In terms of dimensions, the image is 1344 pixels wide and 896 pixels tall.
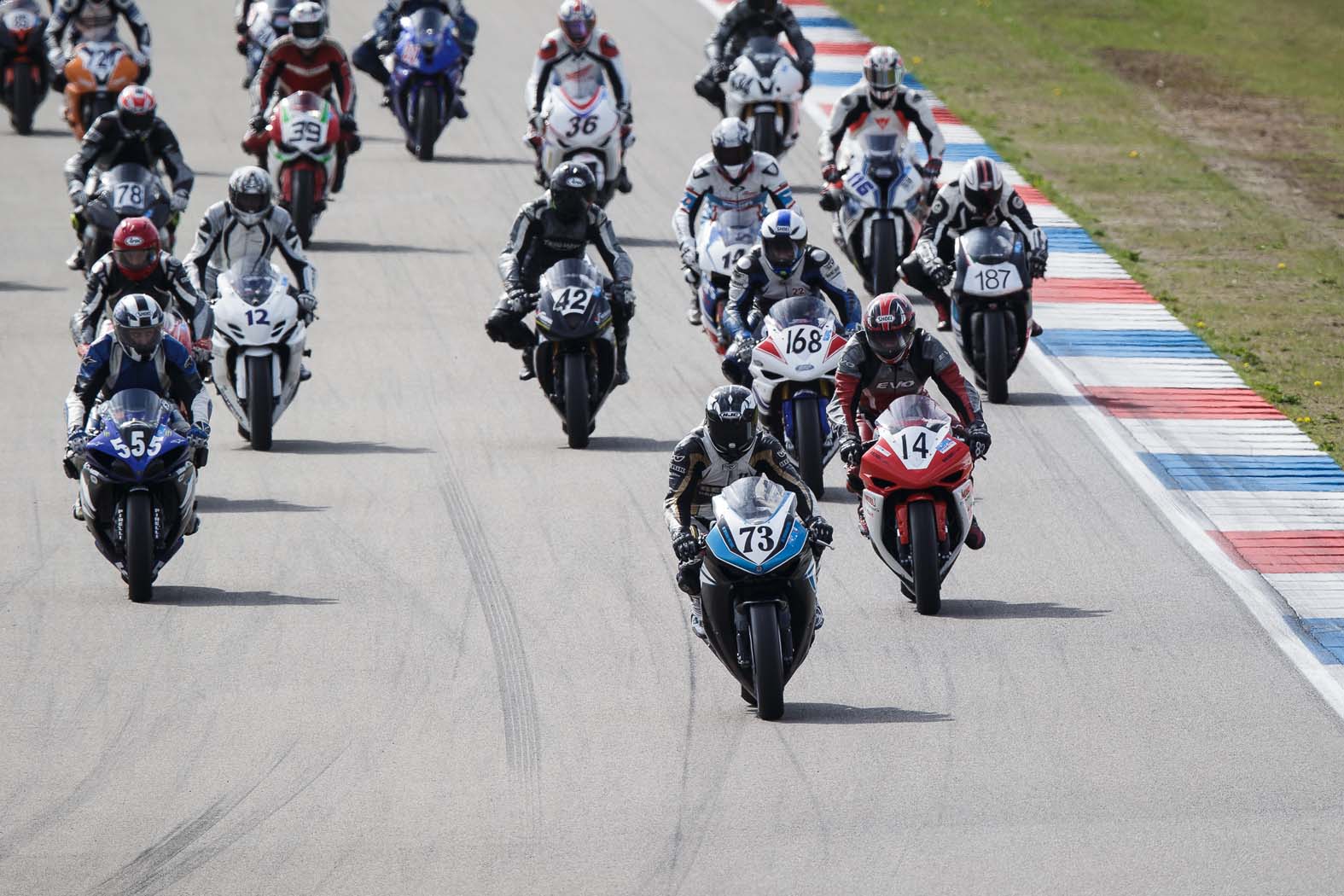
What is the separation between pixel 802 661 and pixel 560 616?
1734mm

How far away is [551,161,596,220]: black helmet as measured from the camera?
55.9 feet

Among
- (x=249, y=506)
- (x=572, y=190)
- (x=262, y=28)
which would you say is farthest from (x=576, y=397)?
(x=262, y=28)

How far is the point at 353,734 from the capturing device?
1148 cm

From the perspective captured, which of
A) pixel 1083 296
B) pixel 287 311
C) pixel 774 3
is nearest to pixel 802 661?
pixel 287 311

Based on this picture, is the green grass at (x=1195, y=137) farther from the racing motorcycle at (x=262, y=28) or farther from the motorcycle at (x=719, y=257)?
the racing motorcycle at (x=262, y=28)

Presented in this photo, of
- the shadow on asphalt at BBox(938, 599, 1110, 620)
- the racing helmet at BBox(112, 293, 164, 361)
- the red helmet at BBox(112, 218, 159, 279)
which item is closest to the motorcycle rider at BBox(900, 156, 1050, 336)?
the shadow on asphalt at BBox(938, 599, 1110, 620)

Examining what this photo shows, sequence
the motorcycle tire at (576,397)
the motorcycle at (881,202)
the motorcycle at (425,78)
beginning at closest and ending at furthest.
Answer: the motorcycle tire at (576,397), the motorcycle at (881,202), the motorcycle at (425,78)

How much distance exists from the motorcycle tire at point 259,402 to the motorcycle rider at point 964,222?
505 cm

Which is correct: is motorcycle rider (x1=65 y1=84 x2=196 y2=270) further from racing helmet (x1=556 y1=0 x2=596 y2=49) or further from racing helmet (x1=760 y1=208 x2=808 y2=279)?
racing helmet (x1=760 y1=208 x2=808 y2=279)

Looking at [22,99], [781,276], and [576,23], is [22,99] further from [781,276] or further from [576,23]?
[781,276]

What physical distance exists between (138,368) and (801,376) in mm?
4265

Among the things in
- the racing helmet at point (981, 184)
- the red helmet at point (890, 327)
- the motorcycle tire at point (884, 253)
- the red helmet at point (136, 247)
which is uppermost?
the racing helmet at point (981, 184)

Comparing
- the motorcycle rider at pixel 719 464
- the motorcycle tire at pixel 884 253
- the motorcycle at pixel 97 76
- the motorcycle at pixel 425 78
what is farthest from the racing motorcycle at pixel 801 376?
the motorcycle at pixel 97 76

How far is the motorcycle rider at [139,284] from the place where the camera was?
15.5 meters
